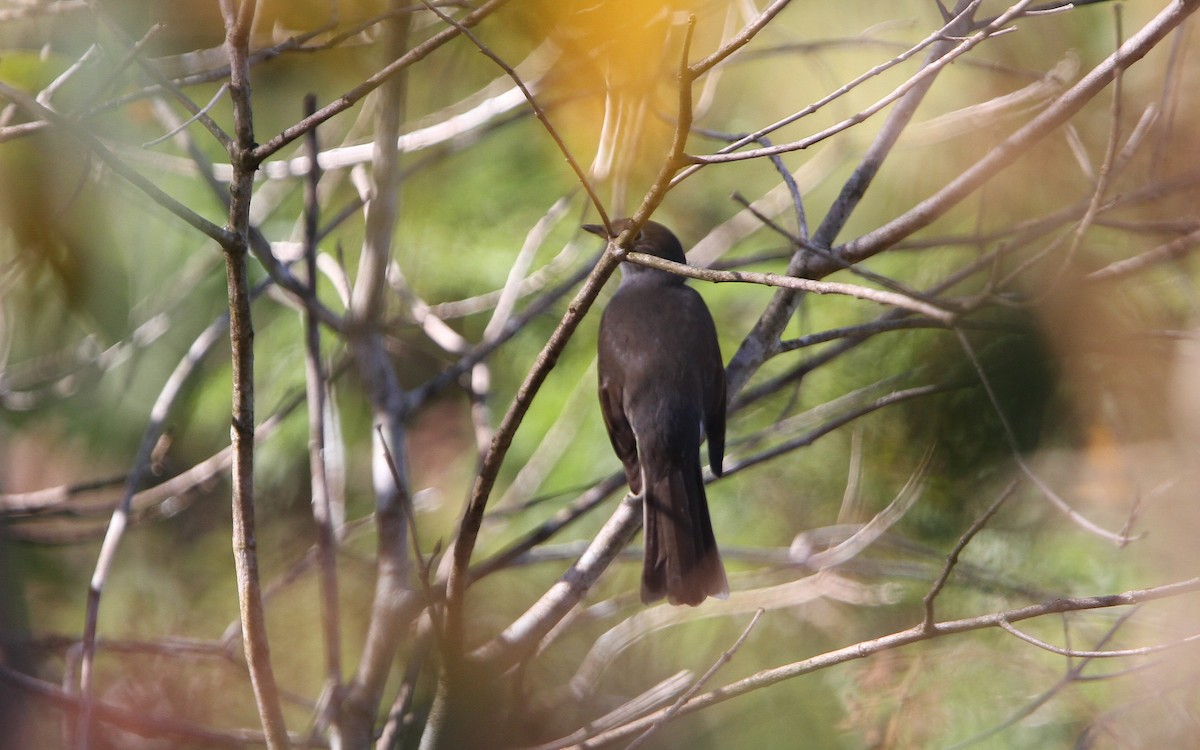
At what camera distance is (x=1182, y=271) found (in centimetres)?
341

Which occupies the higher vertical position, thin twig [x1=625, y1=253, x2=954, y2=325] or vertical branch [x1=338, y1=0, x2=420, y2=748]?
vertical branch [x1=338, y1=0, x2=420, y2=748]

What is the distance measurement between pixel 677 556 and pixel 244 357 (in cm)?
165

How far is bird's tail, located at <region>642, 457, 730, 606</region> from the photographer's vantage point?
10.5 feet

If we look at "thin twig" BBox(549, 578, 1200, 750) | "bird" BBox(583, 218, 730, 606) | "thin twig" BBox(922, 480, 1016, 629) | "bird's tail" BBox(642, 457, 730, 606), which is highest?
"bird" BBox(583, 218, 730, 606)

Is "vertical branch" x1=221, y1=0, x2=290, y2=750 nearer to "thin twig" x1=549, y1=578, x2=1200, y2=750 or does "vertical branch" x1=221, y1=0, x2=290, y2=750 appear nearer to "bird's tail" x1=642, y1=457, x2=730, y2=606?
"thin twig" x1=549, y1=578, x2=1200, y2=750

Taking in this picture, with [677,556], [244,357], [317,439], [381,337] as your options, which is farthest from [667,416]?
[244,357]

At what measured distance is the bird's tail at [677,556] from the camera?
3.21 m

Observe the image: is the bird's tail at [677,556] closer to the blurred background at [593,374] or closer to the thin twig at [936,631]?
the blurred background at [593,374]

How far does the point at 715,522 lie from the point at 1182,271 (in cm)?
207

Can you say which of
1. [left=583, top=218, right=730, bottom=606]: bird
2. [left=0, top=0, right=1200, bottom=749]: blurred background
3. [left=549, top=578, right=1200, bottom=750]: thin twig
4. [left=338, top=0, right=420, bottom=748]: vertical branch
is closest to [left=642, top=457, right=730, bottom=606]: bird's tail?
[left=583, top=218, right=730, bottom=606]: bird

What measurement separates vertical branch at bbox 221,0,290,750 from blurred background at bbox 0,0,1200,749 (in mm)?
419

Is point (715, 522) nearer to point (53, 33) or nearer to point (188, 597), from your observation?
point (188, 597)

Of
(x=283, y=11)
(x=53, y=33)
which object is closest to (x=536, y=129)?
(x=283, y=11)

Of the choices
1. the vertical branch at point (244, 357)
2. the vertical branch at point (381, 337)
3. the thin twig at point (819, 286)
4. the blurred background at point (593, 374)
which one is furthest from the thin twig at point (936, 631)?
the vertical branch at point (381, 337)
